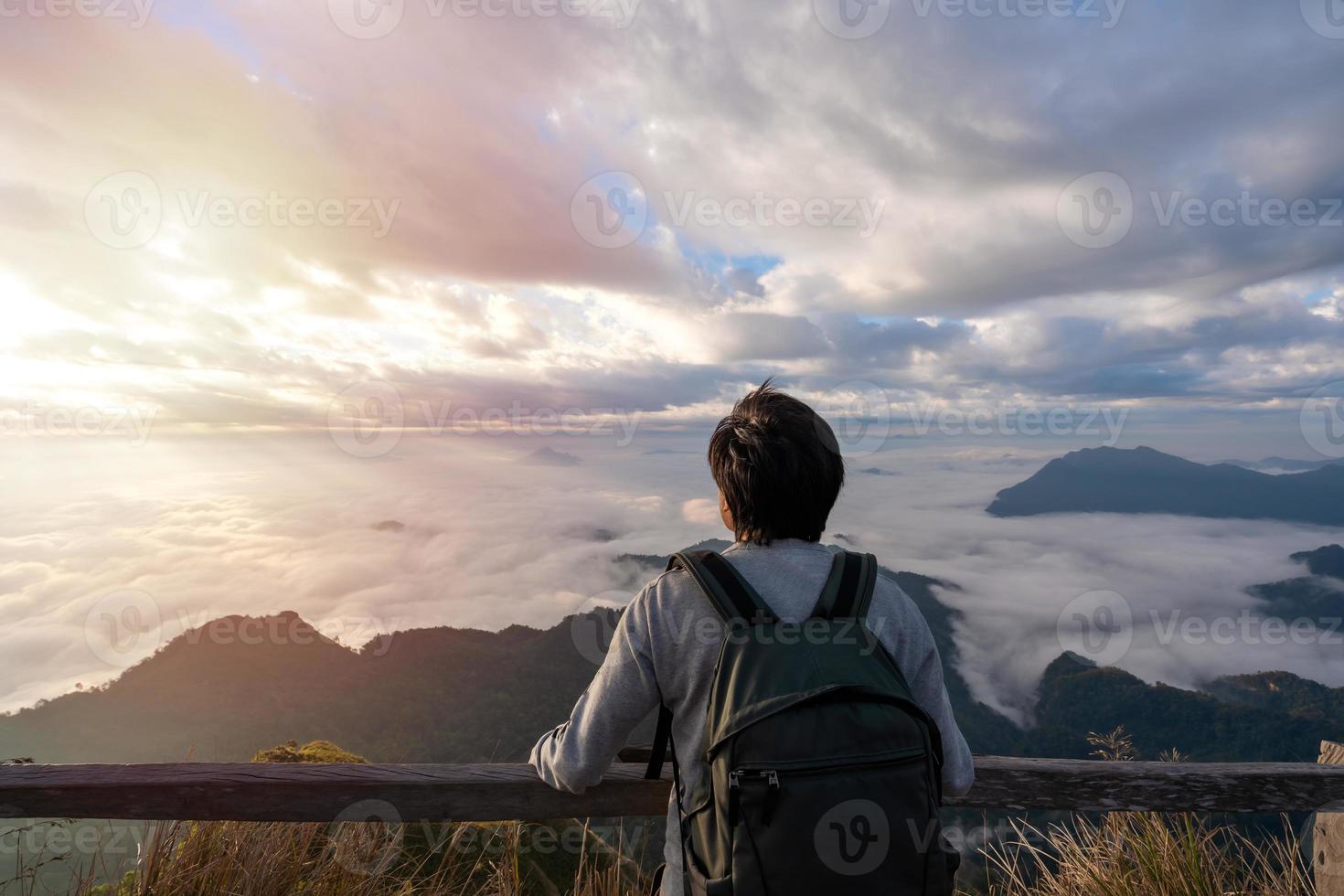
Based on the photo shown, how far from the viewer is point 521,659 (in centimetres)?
2736

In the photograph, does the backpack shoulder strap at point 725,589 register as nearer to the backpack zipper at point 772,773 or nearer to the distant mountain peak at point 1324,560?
the backpack zipper at point 772,773

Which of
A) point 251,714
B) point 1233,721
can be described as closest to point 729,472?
point 251,714

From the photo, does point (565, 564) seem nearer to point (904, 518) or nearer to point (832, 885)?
point (832, 885)

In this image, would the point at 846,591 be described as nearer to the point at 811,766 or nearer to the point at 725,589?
the point at 725,589

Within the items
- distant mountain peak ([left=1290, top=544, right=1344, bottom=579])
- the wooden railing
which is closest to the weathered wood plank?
the wooden railing

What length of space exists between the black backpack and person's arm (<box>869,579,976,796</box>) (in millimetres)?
123

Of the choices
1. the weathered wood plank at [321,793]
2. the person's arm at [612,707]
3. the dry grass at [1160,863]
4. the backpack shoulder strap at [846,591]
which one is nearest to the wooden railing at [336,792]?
the weathered wood plank at [321,793]

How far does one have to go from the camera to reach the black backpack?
1.46 meters

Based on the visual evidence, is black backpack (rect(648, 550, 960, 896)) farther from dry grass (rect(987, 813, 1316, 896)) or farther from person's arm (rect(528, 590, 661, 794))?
dry grass (rect(987, 813, 1316, 896))

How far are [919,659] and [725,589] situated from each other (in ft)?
1.97

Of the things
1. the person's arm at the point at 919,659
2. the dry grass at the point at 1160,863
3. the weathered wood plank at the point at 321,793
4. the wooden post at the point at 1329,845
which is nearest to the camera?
the person's arm at the point at 919,659

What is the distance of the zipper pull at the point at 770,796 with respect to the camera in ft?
4.86

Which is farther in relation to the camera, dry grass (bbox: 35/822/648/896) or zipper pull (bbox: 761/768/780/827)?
dry grass (bbox: 35/822/648/896)

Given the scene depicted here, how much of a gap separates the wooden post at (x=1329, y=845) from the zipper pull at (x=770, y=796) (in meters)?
2.66
